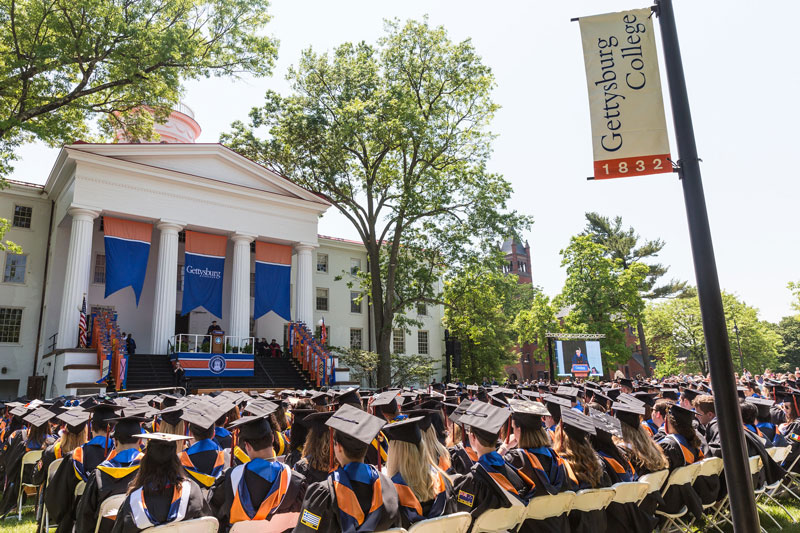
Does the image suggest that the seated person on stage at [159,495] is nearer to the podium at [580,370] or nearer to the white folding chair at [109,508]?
the white folding chair at [109,508]

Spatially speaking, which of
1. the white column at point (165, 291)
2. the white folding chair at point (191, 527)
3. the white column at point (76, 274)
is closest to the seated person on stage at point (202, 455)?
the white folding chair at point (191, 527)

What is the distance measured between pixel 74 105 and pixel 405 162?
16.1 metres

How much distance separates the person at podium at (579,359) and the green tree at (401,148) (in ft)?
28.4

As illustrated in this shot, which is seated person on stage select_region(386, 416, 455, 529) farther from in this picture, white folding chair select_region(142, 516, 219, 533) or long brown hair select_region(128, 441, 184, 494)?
long brown hair select_region(128, 441, 184, 494)

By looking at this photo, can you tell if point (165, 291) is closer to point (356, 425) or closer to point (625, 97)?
point (356, 425)

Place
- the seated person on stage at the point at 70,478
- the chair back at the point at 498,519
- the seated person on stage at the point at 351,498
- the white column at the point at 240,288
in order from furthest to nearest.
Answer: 1. the white column at the point at 240,288
2. the seated person on stage at the point at 70,478
3. the chair back at the point at 498,519
4. the seated person on stage at the point at 351,498

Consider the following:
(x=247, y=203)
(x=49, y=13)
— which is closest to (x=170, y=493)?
(x=49, y=13)

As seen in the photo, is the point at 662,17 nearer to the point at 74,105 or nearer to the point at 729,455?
the point at 729,455

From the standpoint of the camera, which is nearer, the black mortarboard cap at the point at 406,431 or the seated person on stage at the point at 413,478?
the seated person on stage at the point at 413,478

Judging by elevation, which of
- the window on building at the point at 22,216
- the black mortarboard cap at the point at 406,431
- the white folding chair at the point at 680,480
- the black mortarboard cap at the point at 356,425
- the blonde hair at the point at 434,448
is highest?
the window on building at the point at 22,216

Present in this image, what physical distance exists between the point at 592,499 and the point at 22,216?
29817 mm

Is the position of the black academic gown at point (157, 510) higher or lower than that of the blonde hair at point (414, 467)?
lower

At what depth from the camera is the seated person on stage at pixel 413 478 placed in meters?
3.45

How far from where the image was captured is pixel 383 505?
10.4 feet
